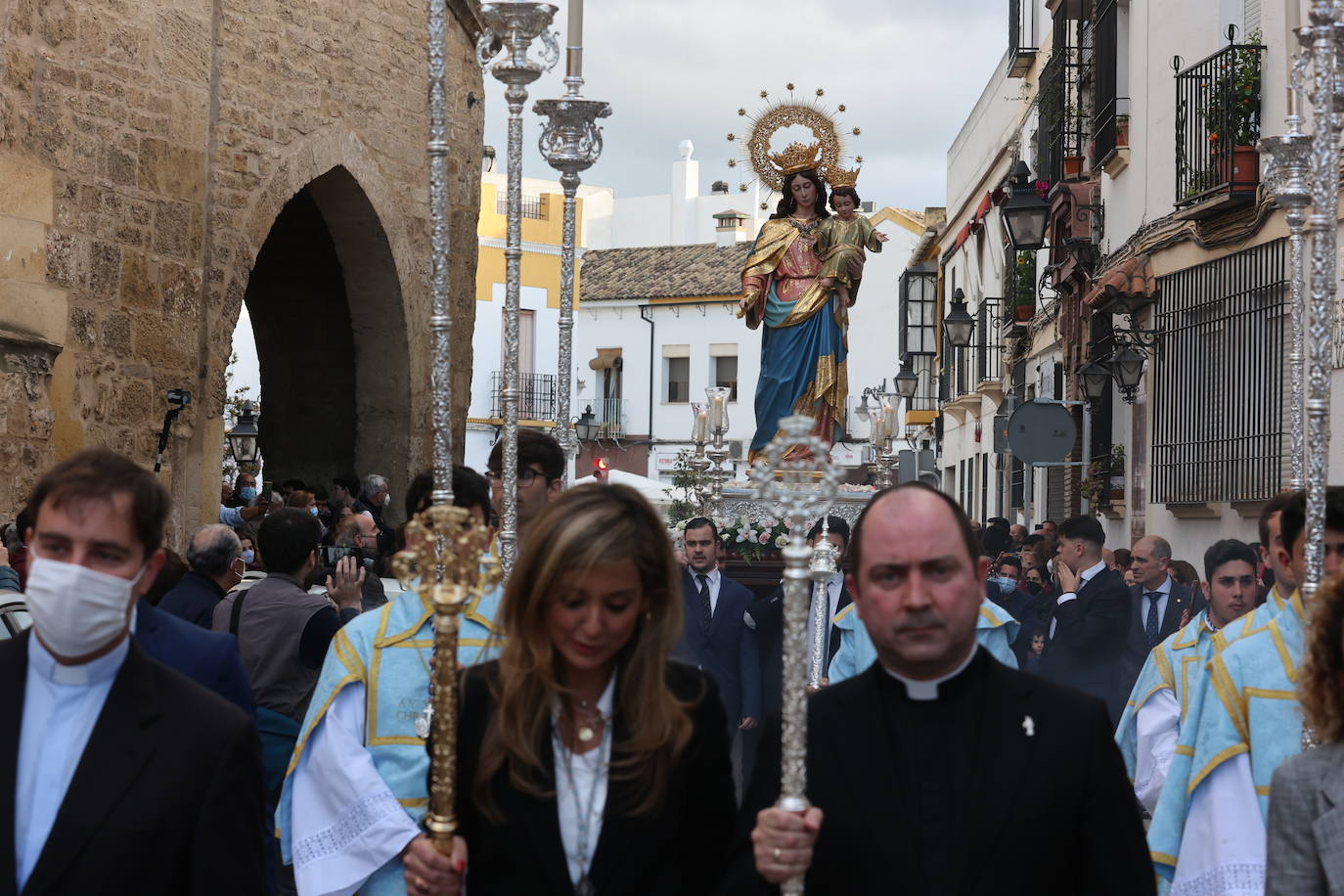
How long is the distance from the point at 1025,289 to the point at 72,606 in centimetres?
2170

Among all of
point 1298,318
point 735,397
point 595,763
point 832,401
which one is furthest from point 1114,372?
point 735,397

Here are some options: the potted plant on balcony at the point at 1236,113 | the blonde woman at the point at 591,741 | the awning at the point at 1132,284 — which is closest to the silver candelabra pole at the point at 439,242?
the blonde woman at the point at 591,741

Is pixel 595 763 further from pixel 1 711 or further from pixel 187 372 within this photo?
pixel 187 372

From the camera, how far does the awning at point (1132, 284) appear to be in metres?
15.3

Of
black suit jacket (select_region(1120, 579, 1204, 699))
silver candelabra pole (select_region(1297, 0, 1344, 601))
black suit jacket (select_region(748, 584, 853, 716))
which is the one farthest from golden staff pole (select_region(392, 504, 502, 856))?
black suit jacket (select_region(1120, 579, 1204, 699))

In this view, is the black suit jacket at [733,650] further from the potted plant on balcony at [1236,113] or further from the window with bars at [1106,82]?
the window with bars at [1106,82]

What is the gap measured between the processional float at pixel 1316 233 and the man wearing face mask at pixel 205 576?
3207mm

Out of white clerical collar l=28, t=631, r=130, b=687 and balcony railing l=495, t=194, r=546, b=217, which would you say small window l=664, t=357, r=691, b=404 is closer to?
balcony railing l=495, t=194, r=546, b=217

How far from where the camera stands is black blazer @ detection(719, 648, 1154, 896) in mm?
2744

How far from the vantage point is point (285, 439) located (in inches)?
590

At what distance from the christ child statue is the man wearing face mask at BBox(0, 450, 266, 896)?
30.8ft

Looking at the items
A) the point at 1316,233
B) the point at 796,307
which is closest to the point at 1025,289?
the point at 796,307

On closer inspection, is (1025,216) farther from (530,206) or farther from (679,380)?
(679,380)

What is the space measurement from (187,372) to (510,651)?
880 centimetres
